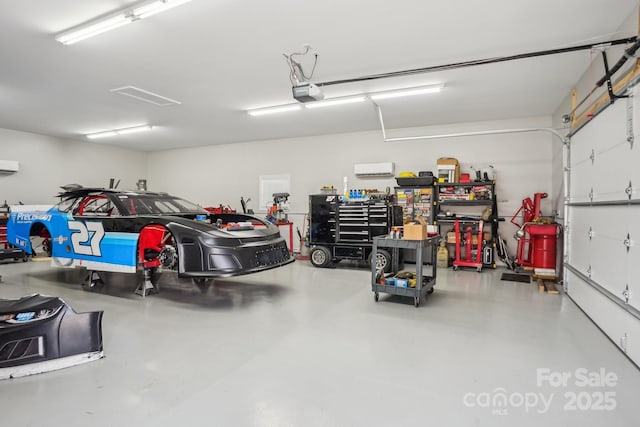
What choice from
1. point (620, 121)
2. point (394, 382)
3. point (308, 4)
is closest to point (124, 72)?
point (308, 4)

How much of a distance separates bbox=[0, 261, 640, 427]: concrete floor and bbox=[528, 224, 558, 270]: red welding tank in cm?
110

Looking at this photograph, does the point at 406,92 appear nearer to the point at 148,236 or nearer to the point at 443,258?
the point at 443,258

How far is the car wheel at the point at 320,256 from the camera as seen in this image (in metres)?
6.29

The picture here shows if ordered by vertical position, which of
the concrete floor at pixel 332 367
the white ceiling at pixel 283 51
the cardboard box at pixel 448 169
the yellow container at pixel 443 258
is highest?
the white ceiling at pixel 283 51

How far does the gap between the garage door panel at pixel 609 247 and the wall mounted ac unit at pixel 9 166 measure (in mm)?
10311

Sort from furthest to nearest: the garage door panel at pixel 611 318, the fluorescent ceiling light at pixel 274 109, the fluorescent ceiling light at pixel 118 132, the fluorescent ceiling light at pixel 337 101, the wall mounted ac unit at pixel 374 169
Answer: the fluorescent ceiling light at pixel 118 132 → the wall mounted ac unit at pixel 374 169 → the fluorescent ceiling light at pixel 274 109 → the fluorescent ceiling light at pixel 337 101 → the garage door panel at pixel 611 318

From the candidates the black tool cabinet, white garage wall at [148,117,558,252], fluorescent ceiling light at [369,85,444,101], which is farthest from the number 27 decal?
white garage wall at [148,117,558,252]

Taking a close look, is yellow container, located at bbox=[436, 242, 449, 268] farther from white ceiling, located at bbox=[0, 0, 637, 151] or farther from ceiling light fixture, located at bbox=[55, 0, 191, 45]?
ceiling light fixture, located at bbox=[55, 0, 191, 45]

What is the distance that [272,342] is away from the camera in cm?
266

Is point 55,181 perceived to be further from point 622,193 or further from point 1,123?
point 622,193

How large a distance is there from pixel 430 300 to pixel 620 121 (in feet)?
8.06

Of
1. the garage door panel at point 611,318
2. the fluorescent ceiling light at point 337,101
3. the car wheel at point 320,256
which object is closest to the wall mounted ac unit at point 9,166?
the fluorescent ceiling light at point 337,101

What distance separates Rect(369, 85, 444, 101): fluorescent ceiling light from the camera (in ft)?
15.5

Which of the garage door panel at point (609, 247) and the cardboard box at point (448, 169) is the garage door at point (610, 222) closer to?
the garage door panel at point (609, 247)
